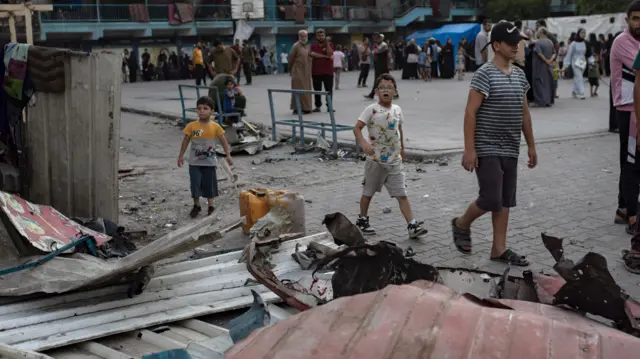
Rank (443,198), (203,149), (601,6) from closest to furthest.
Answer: (203,149) < (443,198) < (601,6)

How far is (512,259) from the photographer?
17.6ft

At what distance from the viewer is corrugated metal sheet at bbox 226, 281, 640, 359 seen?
8.33 ft

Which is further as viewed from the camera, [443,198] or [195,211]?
[443,198]

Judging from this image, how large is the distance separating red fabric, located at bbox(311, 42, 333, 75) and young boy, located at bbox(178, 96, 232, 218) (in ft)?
25.7

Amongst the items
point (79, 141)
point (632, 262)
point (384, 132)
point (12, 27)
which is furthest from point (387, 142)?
point (12, 27)

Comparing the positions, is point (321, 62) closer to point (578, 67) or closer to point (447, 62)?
point (578, 67)

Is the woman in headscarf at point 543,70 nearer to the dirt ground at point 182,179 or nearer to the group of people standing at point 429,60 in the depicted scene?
the dirt ground at point 182,179

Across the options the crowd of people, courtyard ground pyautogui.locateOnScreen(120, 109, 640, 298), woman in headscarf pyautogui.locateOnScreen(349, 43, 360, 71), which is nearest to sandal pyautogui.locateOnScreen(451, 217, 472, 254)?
courtyard ground pyautogui.locateOnScreen(120, 109, 640, 298)

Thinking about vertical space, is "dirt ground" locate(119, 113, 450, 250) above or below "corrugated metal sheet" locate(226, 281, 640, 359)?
below

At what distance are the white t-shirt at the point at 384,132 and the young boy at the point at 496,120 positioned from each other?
1.10 meters

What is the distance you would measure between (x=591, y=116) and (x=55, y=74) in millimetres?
10752

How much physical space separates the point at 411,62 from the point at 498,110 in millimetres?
24276

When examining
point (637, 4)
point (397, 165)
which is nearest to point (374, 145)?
point (397, 165)

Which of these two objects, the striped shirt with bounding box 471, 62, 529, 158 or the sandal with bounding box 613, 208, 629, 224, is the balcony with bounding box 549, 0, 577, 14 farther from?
the striped shirt with bounding box 471, 62, 529, 158
